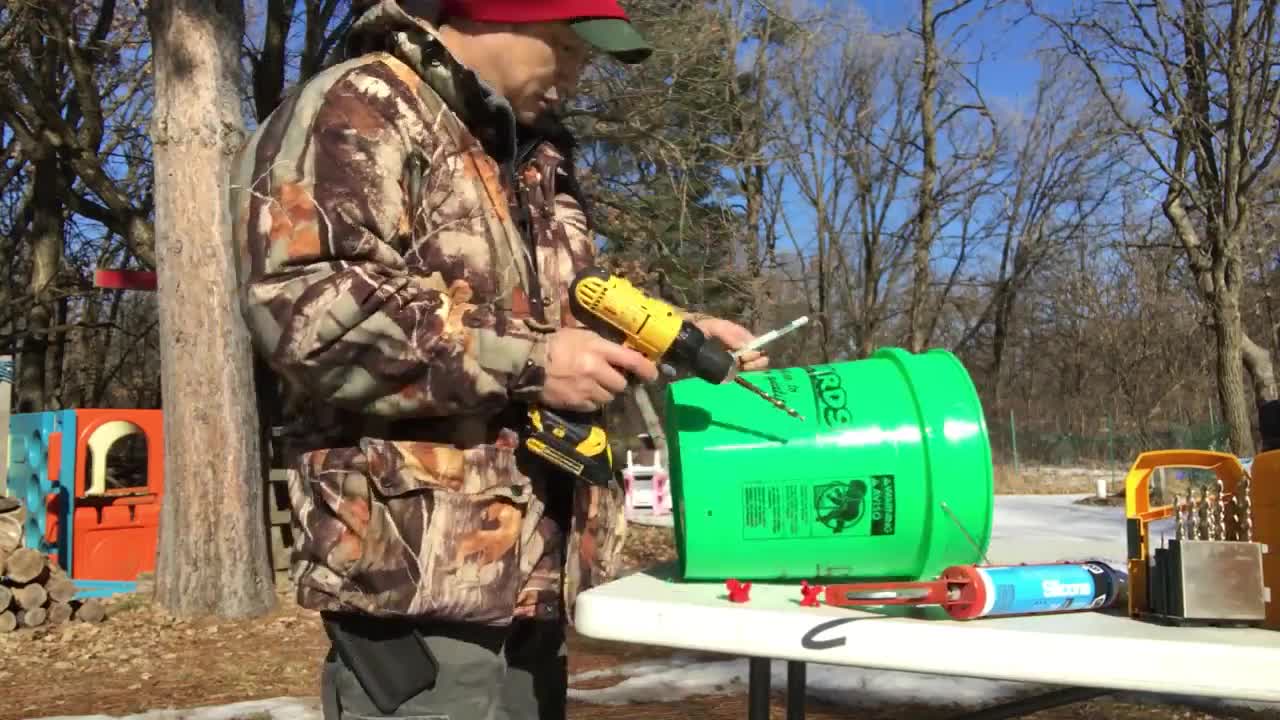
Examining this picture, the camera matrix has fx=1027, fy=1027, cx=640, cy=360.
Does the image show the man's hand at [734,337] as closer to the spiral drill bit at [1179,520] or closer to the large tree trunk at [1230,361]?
the spiral drill bit at [1179,520]

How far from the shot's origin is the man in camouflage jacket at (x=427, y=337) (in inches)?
51.5

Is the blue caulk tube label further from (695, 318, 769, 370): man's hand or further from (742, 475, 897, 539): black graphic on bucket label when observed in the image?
(695, 318, 769, 370): man's hand

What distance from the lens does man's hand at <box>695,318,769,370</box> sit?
1660 millimetres

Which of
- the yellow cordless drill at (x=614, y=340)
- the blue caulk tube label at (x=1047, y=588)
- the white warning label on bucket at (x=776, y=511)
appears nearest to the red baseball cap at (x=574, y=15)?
the yellow cordless drill at (x=614, y=340)

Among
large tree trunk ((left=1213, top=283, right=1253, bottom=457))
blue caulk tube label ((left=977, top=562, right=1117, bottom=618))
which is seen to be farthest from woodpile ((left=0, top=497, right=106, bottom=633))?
large tree trunk ((left=1213, top=283, right=1253, bottom=457))

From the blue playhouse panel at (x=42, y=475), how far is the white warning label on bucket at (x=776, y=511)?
26.4 feet

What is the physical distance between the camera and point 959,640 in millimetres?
1177

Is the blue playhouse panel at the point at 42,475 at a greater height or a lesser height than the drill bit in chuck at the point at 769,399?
lesser

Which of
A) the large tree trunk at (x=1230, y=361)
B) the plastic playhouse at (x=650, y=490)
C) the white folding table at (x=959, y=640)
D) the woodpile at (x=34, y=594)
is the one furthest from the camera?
the plastic playhouse at (x=650, y=490)

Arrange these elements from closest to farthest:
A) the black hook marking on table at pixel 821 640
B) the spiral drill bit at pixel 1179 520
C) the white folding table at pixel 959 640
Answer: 1. the white folding table at pixel 959 640
2. the black hook marking on table at pixel 821 640
3. the spiral drill bit at pixel 1179 520

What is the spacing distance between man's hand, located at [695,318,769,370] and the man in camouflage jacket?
10.2 inches

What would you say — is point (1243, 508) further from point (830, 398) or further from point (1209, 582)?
point (830, 398)

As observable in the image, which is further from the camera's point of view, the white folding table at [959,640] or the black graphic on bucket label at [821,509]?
the black graphic on bucket label at [821,509]

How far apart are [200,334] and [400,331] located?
588 cm
